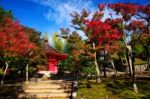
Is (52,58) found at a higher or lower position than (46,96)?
higher

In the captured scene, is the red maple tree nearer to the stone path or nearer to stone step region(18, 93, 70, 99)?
the stone path

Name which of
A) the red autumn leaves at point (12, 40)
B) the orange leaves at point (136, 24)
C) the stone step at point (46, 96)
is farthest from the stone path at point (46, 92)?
the orange leaves at point (136, 24)

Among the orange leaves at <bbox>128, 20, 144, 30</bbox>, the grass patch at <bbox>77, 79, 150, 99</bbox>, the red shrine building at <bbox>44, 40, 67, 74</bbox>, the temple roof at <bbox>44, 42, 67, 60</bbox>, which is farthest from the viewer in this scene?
the red shrine building at <bbox>44, 40, 67, 74</bbox>

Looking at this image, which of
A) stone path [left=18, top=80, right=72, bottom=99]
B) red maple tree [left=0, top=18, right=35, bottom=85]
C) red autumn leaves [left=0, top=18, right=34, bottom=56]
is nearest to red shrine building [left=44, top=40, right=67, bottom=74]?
red maple tree [left=0, top=18, right=35, bottom=85]

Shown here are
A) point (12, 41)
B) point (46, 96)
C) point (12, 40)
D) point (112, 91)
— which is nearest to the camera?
point (46, 96)

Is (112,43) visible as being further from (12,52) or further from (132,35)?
(12,52)

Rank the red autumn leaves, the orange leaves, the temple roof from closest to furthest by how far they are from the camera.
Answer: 1. the orange leaves
2. the red autumn leaves
3. the temple roof

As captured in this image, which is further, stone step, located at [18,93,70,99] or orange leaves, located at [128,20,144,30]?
orange leaves, located at [128,20,144,30]

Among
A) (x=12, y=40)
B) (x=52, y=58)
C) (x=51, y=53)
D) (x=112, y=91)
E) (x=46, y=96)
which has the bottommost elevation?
(x=46, y=96)

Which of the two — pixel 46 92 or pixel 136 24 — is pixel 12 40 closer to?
pixel 46 92

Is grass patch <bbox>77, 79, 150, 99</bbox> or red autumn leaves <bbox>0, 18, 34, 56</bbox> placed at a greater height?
red autumn leaves <bbox>0, 18, 34, 56</bbox>

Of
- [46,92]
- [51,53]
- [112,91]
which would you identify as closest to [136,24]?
[112,91]

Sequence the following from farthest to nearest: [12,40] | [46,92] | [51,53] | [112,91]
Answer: [51,53]
[12,40]
[46,92]
[112,91]

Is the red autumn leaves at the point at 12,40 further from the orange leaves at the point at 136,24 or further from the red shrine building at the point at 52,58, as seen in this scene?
the red shrine building at the point at 52,58
